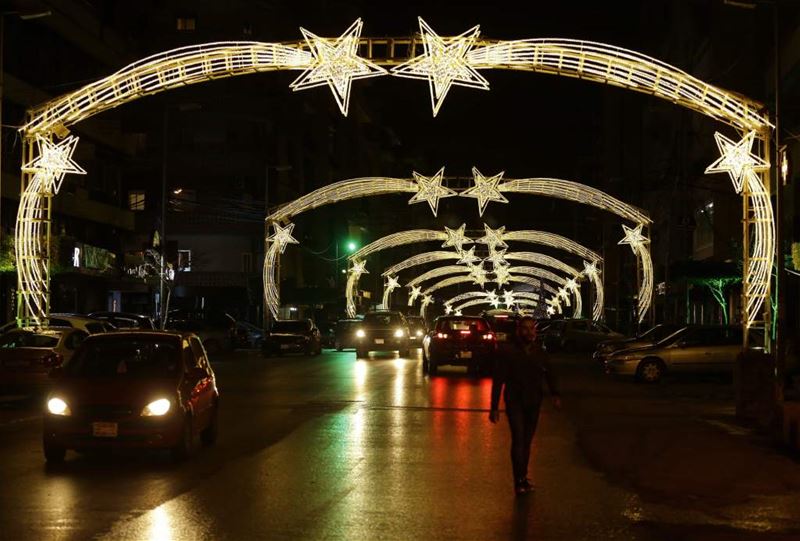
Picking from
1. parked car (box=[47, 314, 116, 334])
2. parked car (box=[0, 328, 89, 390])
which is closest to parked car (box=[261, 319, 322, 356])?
parked car (box=[47, 314, 116, 334])

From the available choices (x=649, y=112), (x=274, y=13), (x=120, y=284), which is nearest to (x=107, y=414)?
(x=120, y=284)

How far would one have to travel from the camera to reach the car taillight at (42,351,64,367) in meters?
22.8

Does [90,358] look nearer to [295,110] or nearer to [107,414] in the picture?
[107,414]

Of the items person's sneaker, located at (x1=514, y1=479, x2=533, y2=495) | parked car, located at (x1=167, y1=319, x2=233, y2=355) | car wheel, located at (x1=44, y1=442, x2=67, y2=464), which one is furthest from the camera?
parked car, located at (x1=167, y1=319, x2=233, y2=355)

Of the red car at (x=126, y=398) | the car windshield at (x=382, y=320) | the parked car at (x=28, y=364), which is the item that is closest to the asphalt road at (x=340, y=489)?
the red car at (x=126, y=398)

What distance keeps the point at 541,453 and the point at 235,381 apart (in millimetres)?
16376

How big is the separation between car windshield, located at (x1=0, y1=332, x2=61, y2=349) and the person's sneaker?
14905mm

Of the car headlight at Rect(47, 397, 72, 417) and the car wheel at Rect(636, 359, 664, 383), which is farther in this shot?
the car wheel at Rect(636, 359, 664, 383)

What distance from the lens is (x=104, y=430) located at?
12.8 metres

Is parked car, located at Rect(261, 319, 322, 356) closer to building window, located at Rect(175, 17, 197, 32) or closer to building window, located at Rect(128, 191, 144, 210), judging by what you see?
building window, located at Rect(128, 191, 144, 210)

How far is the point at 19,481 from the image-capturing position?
12.0 m

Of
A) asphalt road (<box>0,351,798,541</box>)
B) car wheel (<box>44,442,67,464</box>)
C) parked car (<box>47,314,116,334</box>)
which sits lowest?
asphalt road (<box>0,351,798,541</box>)

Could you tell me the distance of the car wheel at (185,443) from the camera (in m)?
13.3

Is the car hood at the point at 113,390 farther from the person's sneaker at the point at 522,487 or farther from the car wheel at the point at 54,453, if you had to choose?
the person's sneaker at the point at 522,487
